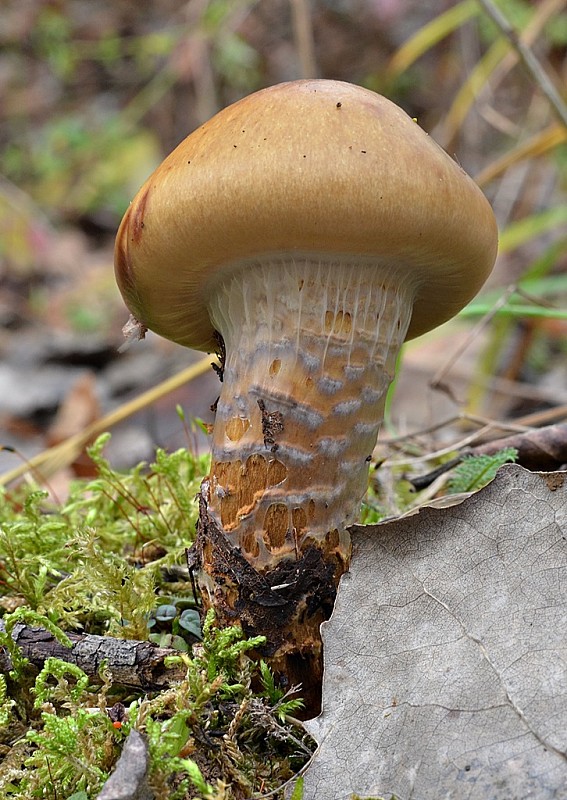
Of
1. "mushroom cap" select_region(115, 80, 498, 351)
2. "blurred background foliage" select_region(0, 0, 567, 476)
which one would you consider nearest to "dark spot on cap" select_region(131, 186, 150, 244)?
"mushroom cap" select_region(115, 80, 498, 351)

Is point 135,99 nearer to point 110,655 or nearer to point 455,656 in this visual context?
point 110,655

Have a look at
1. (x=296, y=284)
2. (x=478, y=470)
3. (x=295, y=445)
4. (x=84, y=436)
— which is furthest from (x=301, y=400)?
(x=84, y=436)

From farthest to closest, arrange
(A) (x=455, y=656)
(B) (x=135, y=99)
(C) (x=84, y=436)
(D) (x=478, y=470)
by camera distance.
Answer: (B) (x=135, y=99) → (C) (x=84, y=436) → (D) (x=478, y=470) → (A) (x=455, y=656)

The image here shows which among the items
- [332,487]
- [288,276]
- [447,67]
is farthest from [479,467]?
[447,67]

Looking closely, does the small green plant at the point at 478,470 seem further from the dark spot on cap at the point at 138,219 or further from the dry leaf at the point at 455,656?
the dark spot on cap at the point at 138,219

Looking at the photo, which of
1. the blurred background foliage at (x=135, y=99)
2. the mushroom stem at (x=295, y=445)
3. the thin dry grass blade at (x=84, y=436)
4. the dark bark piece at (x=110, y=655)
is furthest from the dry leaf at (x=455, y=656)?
the blurred background foliage at (x=135, y=99)

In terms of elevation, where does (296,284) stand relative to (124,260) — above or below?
below
